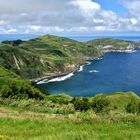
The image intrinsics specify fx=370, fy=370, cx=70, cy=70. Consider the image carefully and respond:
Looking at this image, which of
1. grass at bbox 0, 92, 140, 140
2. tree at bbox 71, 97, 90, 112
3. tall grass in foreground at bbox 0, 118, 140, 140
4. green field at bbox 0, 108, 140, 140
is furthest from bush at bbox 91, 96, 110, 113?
tall grass in foreground at bbox 0, 118, 140, 140

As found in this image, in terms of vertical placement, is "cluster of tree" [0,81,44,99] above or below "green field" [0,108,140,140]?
below

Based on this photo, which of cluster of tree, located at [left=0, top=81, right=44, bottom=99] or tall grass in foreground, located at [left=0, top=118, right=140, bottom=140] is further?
cluster of tree, located at [left=0, top=81, right=44, bottom=99]

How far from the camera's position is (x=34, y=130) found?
17.5 m

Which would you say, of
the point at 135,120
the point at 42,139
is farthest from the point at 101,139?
the point at 135,120

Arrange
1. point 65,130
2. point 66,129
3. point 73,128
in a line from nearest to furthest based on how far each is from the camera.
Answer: point 65,130, point 66,129, point 73,128

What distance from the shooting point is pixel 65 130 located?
1753cm

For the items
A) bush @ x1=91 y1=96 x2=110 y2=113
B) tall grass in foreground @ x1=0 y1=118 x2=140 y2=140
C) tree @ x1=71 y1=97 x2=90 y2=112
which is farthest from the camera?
tree @ x1=71 y1=97 x2=90 y2=112

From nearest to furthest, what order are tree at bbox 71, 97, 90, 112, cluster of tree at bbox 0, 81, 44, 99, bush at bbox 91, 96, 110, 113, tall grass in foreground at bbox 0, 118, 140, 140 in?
tall grass in foreground at bbox 0, 118, 140, 140, bush at bbox 91, 96, 110, 113, tree at bbox 71, 97, 90, 112, cluster of tree at bbox 0, 81, 44, 99

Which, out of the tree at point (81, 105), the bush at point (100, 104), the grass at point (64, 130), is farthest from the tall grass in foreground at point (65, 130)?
the tree at point (81, 105)

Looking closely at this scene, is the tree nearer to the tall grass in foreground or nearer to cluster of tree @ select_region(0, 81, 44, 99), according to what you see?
cluster of tree @ select_region(0, 81, 44, 99)

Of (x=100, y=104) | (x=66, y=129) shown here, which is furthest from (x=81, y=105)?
(x=66, y=129)

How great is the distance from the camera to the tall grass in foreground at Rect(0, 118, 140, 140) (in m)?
15.3

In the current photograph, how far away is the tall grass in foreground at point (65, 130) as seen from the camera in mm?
15305

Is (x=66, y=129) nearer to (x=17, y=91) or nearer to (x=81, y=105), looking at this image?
(x=81, y=105)
